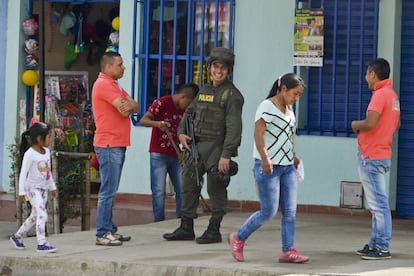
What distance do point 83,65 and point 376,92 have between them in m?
6.98

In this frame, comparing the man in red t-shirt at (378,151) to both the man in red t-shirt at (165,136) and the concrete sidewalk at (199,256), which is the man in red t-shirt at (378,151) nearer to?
the concrete sidewalk at (199,256)

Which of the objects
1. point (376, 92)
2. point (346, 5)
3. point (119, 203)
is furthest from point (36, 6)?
point (376, 92)

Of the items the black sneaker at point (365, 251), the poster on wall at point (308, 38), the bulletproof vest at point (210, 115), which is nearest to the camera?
the black sneaker at point (365, 251)

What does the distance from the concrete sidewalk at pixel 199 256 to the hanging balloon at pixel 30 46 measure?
157 inches

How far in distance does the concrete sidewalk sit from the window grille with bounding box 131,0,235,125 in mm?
2600

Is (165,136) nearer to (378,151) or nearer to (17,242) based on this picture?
(17,242)

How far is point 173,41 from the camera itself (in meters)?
14.6

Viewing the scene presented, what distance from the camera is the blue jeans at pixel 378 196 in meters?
10.1

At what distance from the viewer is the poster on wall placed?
546 inches

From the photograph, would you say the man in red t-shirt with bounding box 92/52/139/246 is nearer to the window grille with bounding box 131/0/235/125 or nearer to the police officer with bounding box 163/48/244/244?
the police officer with bounding box 163/48/244/244

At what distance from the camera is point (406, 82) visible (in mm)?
13742

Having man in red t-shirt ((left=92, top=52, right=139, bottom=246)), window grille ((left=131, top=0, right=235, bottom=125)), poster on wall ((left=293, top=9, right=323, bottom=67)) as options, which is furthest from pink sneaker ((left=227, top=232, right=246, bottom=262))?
window grille ((left=131, top=0, right=235, bottom=125))

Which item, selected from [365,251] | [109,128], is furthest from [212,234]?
[365,251]

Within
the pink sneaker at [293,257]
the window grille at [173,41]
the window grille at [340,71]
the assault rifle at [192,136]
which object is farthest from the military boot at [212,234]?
the window grille at [173,41]
